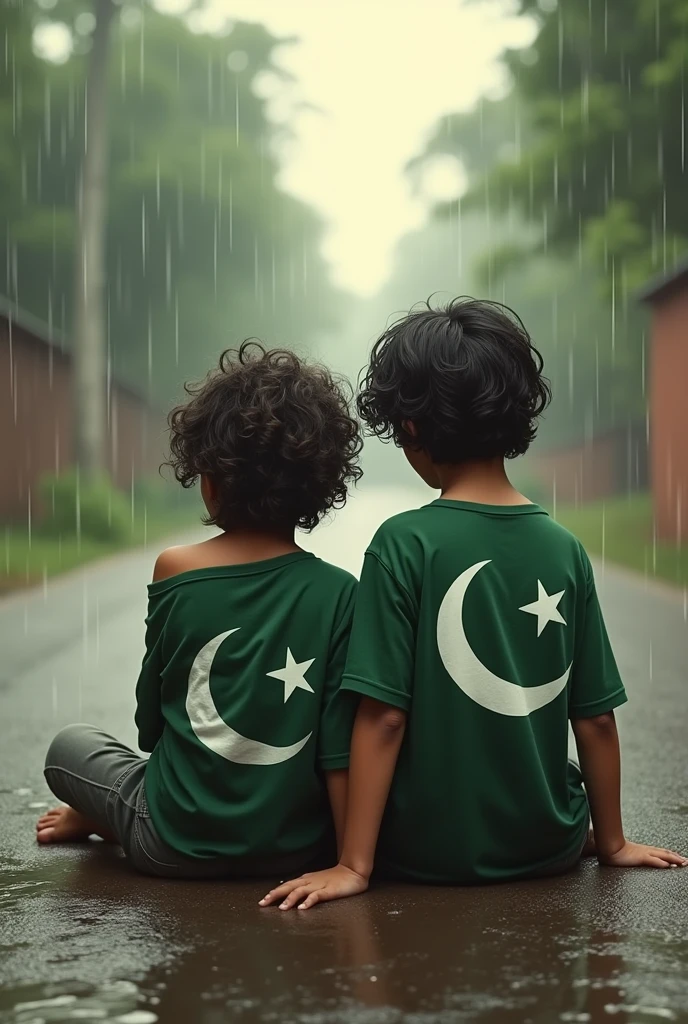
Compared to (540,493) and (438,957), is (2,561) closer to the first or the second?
(438,957)

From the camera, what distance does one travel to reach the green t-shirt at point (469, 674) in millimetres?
2061

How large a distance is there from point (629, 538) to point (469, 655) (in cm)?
1471

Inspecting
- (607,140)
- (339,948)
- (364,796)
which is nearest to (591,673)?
(364,796)

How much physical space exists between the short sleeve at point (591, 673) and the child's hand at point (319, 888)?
0.47m

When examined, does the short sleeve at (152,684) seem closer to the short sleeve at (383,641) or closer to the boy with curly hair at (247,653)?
the boy with curly hair at (247,653)

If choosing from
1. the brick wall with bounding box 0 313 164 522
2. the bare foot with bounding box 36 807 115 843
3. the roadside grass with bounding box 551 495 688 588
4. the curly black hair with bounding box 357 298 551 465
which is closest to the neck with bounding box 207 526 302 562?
the curly black hair with bounding box 357 298 551 465

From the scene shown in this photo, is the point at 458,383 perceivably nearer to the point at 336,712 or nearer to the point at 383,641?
the point at 383,641

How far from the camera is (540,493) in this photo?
981 inches

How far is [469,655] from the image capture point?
2066 millimetres

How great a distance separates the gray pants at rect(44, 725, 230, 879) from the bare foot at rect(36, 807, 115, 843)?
0.09 meters

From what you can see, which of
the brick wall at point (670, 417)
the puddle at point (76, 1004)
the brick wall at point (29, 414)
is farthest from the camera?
the brick wall at point (29, 414)

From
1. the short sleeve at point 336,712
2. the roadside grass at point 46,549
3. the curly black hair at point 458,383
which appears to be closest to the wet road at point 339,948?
the short sleeve at point 336,712

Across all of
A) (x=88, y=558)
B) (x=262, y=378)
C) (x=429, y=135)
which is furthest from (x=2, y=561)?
(x=429, y=135)

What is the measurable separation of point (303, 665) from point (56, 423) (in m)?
19.3
